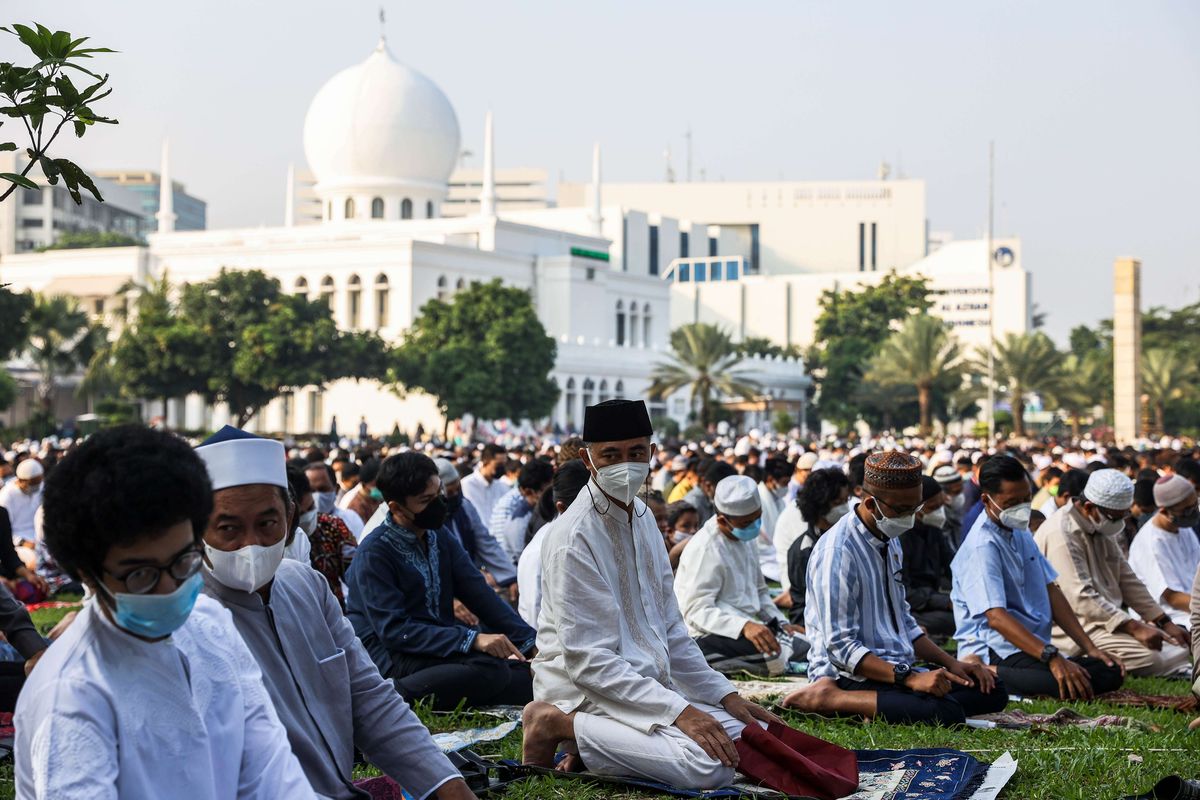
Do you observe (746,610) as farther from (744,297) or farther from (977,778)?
(744,297)

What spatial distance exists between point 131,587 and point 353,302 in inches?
1935

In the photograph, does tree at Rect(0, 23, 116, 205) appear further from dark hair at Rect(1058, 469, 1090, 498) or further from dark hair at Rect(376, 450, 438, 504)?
dark hair at Rect(1058, 469, 1090, 498)

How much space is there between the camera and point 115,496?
2371 mm

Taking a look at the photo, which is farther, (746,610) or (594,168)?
(594,168)

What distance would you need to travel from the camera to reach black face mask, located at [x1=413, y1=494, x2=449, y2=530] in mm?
5785

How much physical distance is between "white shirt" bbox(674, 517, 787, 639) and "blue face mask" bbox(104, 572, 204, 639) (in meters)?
5.22

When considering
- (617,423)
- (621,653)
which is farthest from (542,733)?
(617,423)

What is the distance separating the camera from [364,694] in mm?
3516

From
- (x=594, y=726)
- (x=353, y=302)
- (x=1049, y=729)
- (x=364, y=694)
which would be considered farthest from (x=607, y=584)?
(x=353, y=302)

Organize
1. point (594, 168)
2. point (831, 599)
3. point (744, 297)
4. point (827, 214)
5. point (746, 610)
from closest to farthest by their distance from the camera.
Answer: point (831, 599)
point (746, 610)
point (594, 168)
point (744, 297)
point (827, 214)

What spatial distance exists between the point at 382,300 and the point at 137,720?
4878cm

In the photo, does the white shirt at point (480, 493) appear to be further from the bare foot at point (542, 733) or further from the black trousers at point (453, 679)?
the bare foot at point (542, 733)

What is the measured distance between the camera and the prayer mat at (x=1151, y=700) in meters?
6.52

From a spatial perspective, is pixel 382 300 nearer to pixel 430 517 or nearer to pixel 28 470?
pixel 28 470
